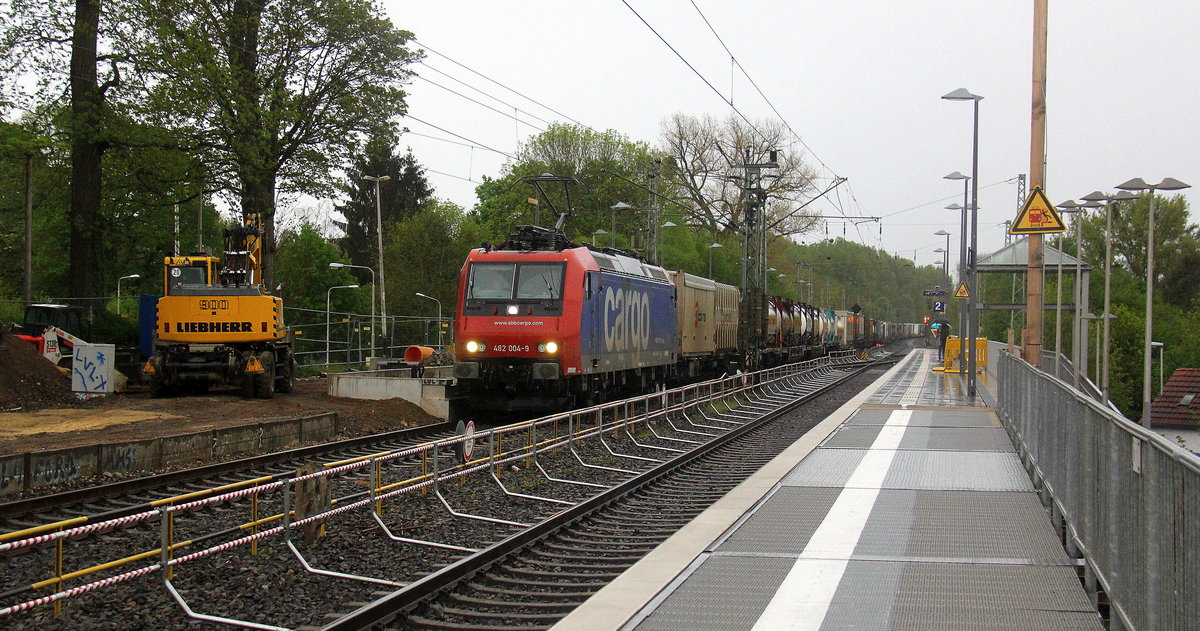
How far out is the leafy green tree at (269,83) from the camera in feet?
92.8

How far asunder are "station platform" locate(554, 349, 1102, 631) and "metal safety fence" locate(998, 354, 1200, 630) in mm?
374

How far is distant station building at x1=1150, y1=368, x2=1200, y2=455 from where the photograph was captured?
53469mm

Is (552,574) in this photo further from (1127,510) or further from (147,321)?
(147,321)

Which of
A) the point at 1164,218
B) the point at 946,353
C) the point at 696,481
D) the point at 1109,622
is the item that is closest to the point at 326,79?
the point at 696,481

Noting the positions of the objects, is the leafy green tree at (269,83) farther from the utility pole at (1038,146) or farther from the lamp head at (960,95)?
the utility pole at (1038,146)

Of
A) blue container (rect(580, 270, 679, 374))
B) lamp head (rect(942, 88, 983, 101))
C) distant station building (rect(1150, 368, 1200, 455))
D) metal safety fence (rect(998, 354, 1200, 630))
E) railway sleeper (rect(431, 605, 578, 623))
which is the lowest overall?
distant station building (rect(1150, 368, 1200, 455))

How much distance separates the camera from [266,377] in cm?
2322

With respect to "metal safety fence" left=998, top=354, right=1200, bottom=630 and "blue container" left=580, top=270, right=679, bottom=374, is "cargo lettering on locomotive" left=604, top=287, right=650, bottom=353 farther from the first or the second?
"metal safety fence" left=998, top=354, right=1200, bottom=630

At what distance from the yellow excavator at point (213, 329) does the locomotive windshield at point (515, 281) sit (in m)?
5.57

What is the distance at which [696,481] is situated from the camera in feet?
46.2

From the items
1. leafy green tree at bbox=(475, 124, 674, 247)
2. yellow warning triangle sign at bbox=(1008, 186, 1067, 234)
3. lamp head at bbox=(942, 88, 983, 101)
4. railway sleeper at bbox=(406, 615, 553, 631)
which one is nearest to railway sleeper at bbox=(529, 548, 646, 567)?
railway sleeper at bbox=(406, 615, 553, 631)

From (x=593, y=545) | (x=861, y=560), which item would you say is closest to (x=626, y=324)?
(x=593, y=545)

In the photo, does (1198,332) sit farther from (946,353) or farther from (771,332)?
(771,332)

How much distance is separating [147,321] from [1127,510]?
27.3 metres
